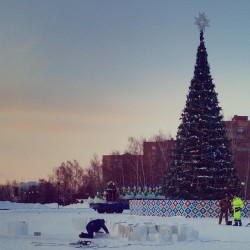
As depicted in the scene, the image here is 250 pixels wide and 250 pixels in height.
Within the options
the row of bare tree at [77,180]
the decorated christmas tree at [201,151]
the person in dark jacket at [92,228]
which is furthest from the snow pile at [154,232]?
the row of bare tree at [77,180]

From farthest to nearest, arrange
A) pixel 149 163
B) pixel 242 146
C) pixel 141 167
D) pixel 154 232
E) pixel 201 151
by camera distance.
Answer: pixel 242 146, pixel 141 167, pixel 149 163, pixel 201 151, pixel 154 232

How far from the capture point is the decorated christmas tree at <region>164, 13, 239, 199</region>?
39.0 m

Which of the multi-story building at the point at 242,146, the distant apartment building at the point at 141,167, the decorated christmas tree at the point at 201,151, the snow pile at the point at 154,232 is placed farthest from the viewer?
the distant apartment building at the point at 141,167

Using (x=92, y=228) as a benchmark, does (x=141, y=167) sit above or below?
above

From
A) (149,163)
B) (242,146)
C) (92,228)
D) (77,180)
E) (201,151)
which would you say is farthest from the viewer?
(77,180)

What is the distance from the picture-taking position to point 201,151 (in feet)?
129

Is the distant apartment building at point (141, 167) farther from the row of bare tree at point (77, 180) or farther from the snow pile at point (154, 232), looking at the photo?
the snow pile at point (154, 232)

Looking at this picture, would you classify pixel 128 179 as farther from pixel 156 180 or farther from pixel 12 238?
pixel 12 238

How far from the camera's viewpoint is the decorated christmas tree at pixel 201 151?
39.0 m

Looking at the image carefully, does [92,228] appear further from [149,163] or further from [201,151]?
[149,163]

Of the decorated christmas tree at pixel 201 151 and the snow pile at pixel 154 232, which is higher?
the decorated christmas tree at pixel 201 151

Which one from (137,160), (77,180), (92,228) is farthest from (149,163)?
(92,228)

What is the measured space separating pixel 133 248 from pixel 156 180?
239 ft

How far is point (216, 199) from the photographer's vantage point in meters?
38.8
